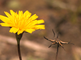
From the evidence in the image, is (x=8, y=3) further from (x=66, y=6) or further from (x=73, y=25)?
(x=73, y=25)

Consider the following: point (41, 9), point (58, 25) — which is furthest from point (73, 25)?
point (41, 9)

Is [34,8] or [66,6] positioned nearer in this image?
[66,6]

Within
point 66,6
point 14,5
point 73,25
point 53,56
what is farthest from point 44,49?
point 14,5

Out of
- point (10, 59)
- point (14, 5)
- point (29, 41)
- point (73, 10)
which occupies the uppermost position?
point (14, 5)

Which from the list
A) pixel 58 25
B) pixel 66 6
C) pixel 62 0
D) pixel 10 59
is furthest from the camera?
pixel 62 0

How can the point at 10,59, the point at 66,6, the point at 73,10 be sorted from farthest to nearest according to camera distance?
the point at 66,6 < the point at 73,10 < the point at 10,59

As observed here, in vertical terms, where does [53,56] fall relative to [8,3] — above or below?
below
